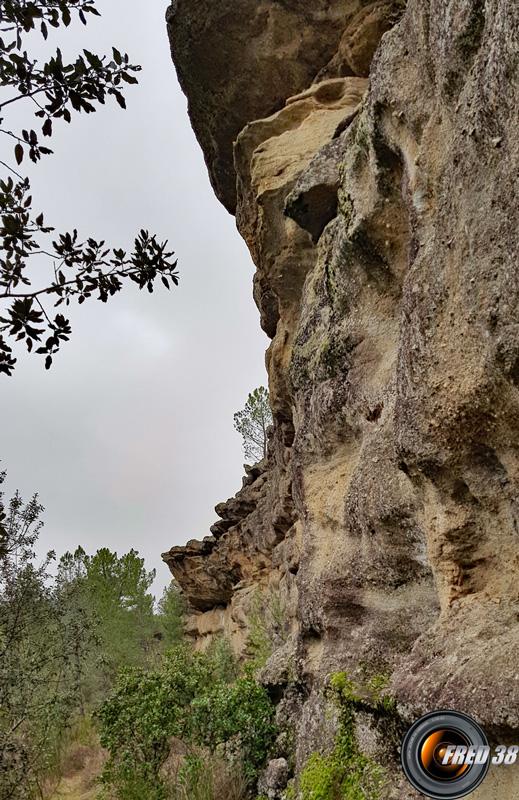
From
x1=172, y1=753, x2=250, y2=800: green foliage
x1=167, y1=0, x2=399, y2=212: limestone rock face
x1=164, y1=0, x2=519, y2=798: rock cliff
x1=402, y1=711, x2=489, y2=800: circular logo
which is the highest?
x1=167, y1=0, x2=399, y2=212: limestone rock face

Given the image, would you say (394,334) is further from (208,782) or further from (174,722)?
(174,722)

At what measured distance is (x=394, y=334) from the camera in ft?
25.0

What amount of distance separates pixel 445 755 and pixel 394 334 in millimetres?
4982

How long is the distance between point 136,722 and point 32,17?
897cm

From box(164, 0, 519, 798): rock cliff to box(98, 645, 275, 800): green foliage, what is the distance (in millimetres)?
535

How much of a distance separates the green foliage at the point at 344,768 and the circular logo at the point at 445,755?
1.24 m

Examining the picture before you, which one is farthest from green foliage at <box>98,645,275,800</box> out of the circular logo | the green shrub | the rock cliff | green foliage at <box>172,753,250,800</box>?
the circular logo

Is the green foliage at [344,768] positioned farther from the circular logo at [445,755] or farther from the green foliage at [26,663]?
the green foliage at [26,663]

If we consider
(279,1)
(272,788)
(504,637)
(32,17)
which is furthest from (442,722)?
(279,1)

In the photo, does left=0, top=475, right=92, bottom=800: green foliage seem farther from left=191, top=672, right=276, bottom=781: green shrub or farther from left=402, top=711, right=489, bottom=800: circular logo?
left=402, top=711, right=489, bottom=800: circular logo

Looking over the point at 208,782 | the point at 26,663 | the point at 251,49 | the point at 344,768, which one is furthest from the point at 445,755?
the point at 251,49

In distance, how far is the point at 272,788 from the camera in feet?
24.2

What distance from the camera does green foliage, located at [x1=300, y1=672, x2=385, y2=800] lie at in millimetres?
5090

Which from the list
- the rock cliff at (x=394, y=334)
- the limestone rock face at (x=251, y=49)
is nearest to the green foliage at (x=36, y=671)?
the rock cliff at (x=394, y=334)
